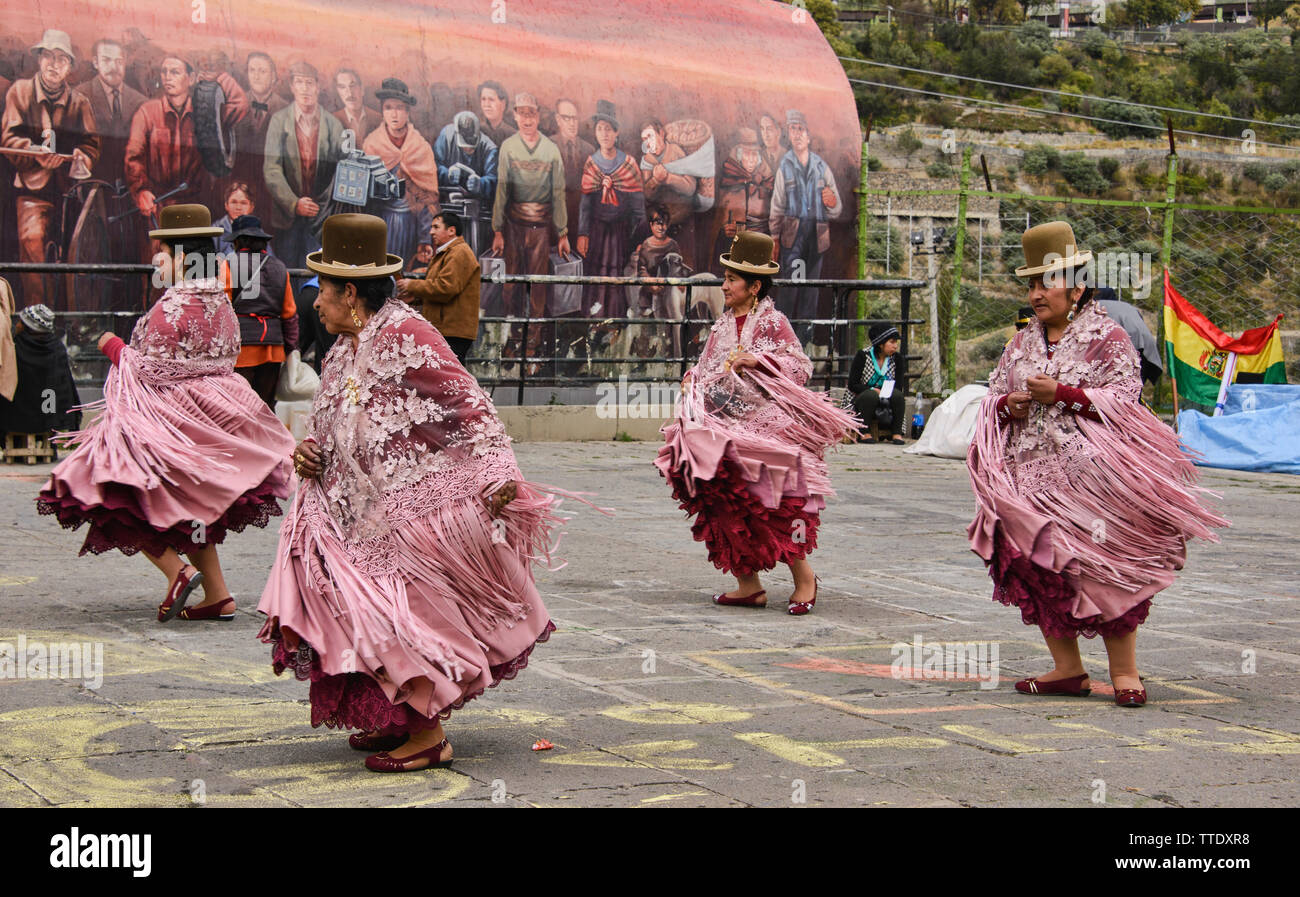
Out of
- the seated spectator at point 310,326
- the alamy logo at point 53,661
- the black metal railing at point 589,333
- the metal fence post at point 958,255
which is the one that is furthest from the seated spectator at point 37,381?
the metal fence post at point 958,255

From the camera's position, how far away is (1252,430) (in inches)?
584

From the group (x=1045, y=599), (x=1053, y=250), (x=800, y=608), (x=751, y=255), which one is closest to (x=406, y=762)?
(x=1045, y=599)

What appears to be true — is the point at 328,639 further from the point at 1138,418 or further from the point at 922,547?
the point at 922,547

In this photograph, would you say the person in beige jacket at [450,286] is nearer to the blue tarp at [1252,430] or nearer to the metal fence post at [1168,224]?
the blue tarp at [1252,430]

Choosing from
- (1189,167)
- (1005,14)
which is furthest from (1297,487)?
(1005,14)

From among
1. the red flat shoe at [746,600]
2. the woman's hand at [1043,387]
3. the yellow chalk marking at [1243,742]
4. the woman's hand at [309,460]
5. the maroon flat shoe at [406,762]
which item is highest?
the woman's hand at [1043,387]

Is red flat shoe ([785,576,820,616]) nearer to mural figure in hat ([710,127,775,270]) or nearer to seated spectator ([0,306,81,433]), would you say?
seated spectator ([0,306,81,433])

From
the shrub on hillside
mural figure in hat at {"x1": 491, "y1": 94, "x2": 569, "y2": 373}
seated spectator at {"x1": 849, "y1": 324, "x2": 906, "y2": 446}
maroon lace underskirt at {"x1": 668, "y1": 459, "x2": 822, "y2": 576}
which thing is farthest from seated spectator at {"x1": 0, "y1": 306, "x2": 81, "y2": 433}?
the shrub on hillside

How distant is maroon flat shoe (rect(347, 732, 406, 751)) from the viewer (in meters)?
4.70

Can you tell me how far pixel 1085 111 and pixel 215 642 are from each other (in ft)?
208

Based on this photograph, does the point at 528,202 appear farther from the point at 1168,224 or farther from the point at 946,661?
the point at 946,661

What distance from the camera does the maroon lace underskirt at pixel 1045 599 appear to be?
5.52 metres

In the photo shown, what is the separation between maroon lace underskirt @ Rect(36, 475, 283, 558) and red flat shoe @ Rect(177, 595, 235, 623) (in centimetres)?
26

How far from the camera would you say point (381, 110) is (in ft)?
57.0
